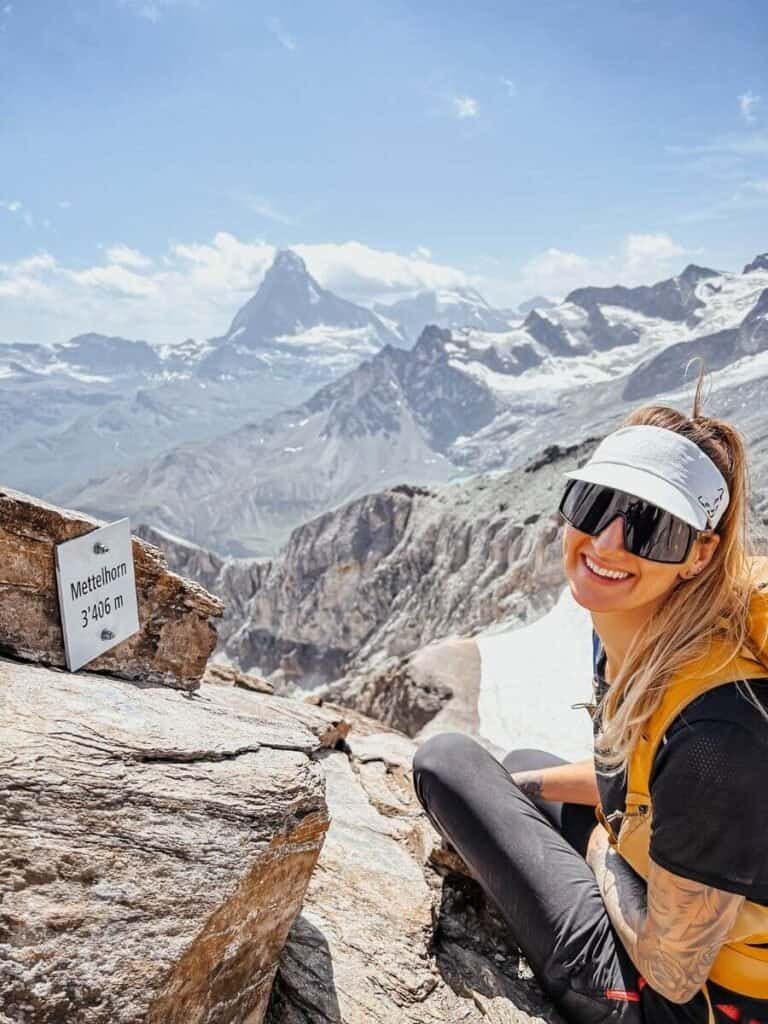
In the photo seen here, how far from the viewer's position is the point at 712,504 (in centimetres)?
294

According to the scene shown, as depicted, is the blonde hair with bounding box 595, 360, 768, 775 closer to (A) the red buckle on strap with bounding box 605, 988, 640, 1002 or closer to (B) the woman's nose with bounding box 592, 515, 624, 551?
(B) the woman's nose with bounding box 592, 515, 624, 551

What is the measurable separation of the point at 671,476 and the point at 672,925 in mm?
1765

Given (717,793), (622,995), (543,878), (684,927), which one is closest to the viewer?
(717,793)

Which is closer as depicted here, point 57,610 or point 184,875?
point 184,875

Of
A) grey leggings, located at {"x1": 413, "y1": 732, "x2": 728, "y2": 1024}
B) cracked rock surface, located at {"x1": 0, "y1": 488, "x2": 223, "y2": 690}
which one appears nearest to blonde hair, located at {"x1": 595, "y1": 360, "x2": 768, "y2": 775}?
grey leggings, located at {"x1": 413, "y1": 732, "x2": 728, "y2": 1024}

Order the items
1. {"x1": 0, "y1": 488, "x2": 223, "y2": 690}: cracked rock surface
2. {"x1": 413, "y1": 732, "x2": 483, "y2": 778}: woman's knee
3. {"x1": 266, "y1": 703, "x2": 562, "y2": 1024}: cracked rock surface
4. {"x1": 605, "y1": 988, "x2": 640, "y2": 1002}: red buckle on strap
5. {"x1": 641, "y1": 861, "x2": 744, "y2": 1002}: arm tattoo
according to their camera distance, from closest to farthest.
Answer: {"x1": 641, "y1": 861, "x2": 744, "y2": 1002}: arm tattoo → {"x1": 605, "y1": 988, "x2": 640, "y2": 1002}: red buckle on strap → {"x1": 266, "y1": 703, "x2": 562, "y2": 1024}: cracked rock surface → {"x1": 0, "y1": 488, "x2": 223, "y2": 690}: cracked rock surface → {"x1": 413, "y1": 732, "x2": 483, "y2": 778}: woman's knee

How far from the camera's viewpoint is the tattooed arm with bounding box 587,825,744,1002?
9.04 ft

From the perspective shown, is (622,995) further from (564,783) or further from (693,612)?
(693,612)

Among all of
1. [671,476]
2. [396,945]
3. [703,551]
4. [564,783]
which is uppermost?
[671,476]

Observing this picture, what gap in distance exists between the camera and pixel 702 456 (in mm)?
2965

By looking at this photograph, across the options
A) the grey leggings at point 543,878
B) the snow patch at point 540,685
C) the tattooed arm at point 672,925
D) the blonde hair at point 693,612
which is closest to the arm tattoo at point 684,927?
the tattooed arm at point 672,925

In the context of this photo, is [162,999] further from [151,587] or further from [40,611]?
[151,587]

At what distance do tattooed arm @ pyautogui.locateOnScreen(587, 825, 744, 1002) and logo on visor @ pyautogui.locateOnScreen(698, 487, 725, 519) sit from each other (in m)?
1.37

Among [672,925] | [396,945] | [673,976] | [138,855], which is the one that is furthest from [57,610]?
[673,976]
